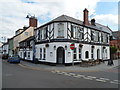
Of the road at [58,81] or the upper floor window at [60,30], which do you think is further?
the upper floor window at [60,30]

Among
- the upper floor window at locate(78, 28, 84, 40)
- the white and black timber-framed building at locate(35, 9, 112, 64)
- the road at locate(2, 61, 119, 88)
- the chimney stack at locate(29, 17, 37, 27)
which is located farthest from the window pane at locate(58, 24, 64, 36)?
the chimney stack at locate(29, 17, 37, 27)

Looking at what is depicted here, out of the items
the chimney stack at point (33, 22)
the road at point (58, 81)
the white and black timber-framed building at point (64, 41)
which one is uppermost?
the chimney stack at point (33, 22)

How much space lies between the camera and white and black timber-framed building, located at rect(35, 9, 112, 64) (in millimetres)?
17000

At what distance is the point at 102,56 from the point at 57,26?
12122 millimetres

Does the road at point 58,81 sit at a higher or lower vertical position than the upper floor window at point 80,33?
lower

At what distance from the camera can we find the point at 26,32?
32.5 m

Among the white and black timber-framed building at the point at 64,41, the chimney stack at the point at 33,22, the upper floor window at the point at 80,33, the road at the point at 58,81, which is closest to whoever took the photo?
the road at the point at 58,81

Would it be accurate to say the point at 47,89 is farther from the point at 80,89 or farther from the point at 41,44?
the point at 41,44

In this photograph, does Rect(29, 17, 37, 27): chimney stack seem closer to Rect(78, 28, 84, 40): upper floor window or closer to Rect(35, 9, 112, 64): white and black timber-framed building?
Rect(35, 9, 112, 64): white and black timber-framed building

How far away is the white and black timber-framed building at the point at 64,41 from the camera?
17000 mm

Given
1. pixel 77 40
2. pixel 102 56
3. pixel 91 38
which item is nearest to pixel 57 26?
pixel 77 40

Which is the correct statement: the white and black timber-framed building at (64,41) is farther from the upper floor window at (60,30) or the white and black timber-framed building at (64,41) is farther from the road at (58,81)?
the road at (58,81)

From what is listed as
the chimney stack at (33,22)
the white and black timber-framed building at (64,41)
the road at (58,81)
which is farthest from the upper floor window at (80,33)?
the chimney stack at (33,22)

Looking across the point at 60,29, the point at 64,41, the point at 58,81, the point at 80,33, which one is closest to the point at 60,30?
the point at 60,29
